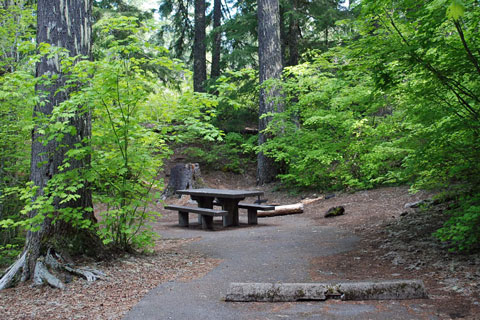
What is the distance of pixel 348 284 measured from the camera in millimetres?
3748

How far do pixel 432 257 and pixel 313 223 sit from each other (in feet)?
13.5

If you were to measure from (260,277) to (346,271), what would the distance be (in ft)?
3.63

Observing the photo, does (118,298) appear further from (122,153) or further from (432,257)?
(432,257)

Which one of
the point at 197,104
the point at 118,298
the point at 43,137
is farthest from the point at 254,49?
the point at 118,298

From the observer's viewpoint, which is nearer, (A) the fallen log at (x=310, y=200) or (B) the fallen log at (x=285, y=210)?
(B) the fallen log at (x=285, y=210)

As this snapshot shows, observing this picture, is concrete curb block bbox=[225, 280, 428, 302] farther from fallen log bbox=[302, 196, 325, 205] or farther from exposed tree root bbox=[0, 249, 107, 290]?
fallen log bbox=[302, 196, 325, 205]

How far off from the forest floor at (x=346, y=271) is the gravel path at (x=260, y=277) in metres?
0.20

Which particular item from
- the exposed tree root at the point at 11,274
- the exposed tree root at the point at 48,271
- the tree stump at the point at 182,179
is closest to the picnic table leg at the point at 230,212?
the exposed tree root at the point at 48,271

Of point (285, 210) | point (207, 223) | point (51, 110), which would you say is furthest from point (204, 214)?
point (51, 110)

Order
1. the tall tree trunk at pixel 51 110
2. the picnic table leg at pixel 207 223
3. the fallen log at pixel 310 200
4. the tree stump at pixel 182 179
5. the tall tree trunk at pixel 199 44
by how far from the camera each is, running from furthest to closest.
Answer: the tall tree trunk at pixel 199 44 < the tree stump at pixel 182 179 < the fallen log at pixel 310 200 < the picnic table leg at pixel 207 223 < the tall tree trunk at pixel 51 110

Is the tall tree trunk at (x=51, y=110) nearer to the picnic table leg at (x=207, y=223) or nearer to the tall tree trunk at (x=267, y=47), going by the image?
the picnic table leg at (x=207, y=223)

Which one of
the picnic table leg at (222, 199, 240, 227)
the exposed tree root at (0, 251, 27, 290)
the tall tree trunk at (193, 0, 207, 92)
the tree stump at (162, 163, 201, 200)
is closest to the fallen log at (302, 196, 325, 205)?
the picnic table leg at (222, 199, 240, 227)

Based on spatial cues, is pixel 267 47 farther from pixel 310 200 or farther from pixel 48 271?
pixel 48 271

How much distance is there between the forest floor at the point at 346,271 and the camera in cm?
374
